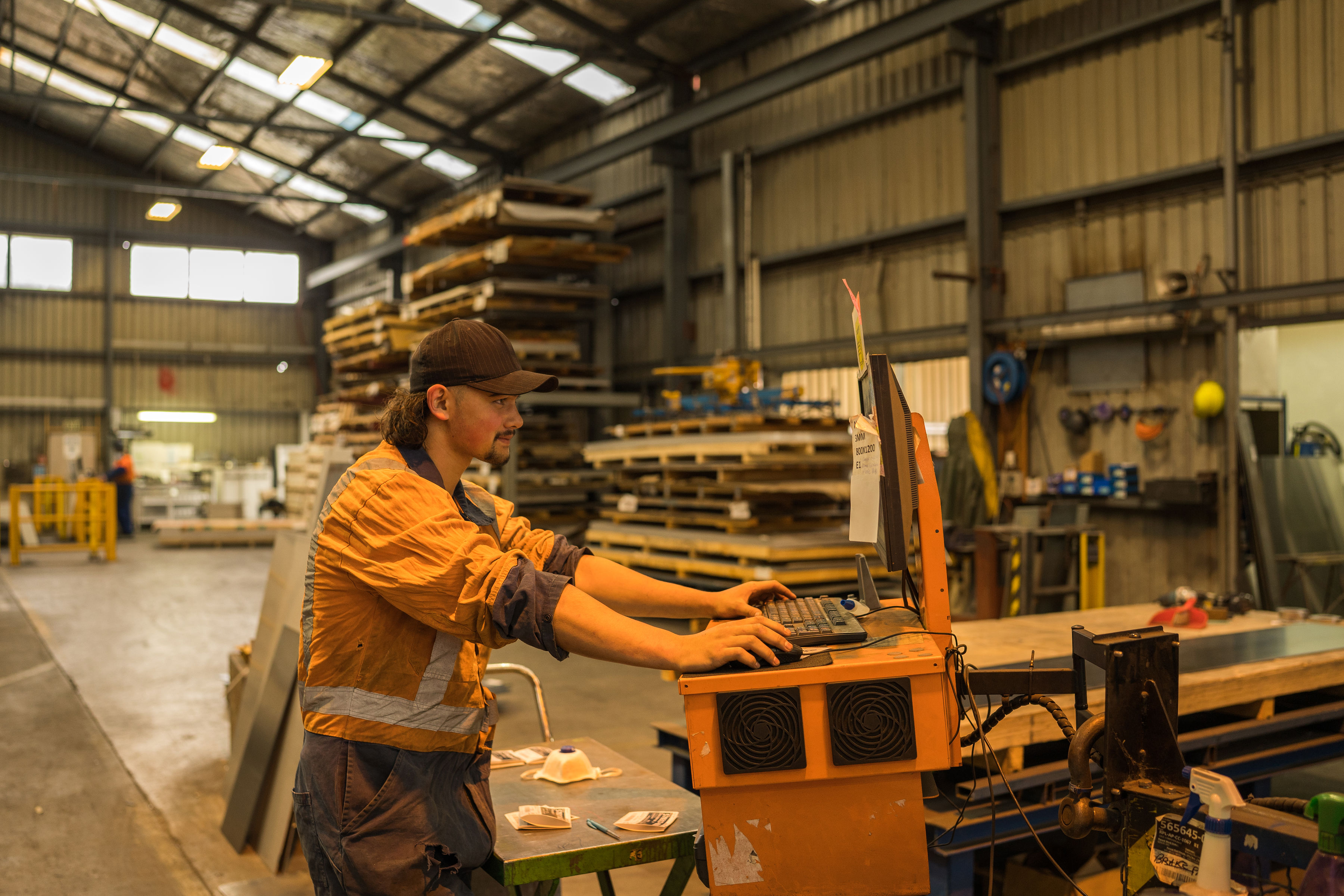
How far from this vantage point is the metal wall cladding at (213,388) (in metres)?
22.0

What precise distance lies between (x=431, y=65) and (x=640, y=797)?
13381 mm

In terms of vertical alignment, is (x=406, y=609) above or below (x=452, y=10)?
below

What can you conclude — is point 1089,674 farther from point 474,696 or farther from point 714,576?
point 714,576

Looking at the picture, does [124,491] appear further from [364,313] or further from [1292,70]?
[1292,70]

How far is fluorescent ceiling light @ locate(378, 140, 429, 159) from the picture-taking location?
16859 mm

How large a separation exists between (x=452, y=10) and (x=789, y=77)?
463 centimetres

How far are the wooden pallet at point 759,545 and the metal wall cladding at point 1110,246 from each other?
2808 millimetres

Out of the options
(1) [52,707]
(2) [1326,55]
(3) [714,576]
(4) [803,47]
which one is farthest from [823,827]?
(4) [803,47]

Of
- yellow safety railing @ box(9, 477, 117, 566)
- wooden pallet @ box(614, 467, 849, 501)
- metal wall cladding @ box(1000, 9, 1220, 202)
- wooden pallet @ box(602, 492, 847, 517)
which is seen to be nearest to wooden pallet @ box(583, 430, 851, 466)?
wooden pallet @ box(614, 467, 849, 501)

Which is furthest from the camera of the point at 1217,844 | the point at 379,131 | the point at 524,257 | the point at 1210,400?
the point at 379,131

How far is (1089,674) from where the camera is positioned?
3.33 m

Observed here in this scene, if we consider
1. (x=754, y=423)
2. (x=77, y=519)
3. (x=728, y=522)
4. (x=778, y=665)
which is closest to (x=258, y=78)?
(x=77, y=519)

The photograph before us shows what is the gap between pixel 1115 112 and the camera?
8.77 m

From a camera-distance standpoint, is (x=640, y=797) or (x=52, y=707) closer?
(x=640, y=797)
